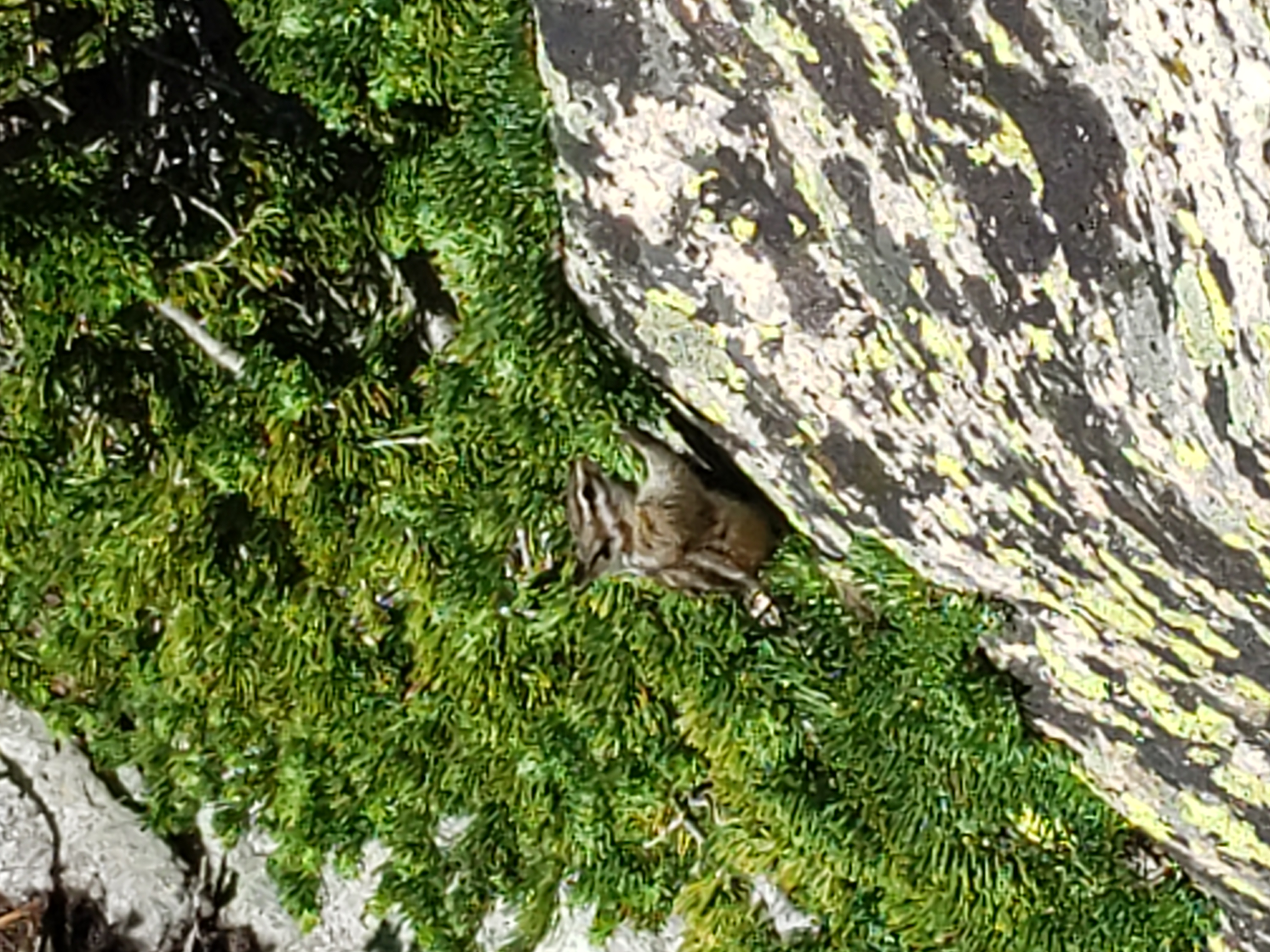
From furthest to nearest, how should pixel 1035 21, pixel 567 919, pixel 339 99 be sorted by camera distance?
pixel 567 919 < pixel 339 99 < pixel 1035 21

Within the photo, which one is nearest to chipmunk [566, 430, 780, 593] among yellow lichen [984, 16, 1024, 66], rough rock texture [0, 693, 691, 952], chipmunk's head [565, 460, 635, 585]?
chipmunk's head [565, 460, 635, 585]

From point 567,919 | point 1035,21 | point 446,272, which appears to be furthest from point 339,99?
point 567,919

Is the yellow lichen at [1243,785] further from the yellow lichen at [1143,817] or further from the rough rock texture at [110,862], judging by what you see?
the rough rock texture at [110,862]

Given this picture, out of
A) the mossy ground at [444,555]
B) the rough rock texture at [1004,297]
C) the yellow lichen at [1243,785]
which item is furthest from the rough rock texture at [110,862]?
the yellow lichen at [1243,785]

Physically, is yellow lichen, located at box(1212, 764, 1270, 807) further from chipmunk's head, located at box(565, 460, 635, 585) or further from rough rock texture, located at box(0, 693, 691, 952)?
rough rock texture, located at box(0, 693, 691, 952)

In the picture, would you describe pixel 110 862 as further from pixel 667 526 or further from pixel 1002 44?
pixel 1002 44

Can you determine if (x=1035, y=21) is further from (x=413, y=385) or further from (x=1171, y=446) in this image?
(x=413, y=385)
